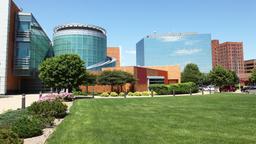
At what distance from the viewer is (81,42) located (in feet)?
368

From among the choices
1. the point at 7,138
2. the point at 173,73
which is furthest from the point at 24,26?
the point at 7,138

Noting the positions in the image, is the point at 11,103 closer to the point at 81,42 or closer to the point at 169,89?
the point at 169,89

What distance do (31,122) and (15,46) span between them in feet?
187

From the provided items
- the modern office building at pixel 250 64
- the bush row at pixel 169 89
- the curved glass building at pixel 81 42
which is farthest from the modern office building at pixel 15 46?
the modern office building at pixel 250 64

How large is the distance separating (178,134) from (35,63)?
64.2 m

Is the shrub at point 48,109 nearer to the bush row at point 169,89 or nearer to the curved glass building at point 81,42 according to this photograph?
the bush row at point 169,89

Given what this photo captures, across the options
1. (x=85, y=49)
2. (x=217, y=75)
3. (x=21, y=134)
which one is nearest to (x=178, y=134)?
(x=21, y=134)

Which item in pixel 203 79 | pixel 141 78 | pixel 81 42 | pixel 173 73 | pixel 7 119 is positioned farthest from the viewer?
pixel 203 79

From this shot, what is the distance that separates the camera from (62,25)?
115m

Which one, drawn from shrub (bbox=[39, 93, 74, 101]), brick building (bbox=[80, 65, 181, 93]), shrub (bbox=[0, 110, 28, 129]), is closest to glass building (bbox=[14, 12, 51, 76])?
brick building (bbox=[80, 65, 181, 93])

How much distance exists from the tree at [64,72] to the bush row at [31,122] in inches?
850

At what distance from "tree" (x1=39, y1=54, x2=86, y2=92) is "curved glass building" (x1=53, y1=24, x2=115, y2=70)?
2737 inches

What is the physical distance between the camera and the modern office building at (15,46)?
5900 centimetres

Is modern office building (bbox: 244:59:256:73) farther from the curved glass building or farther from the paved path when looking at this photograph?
the paved path
